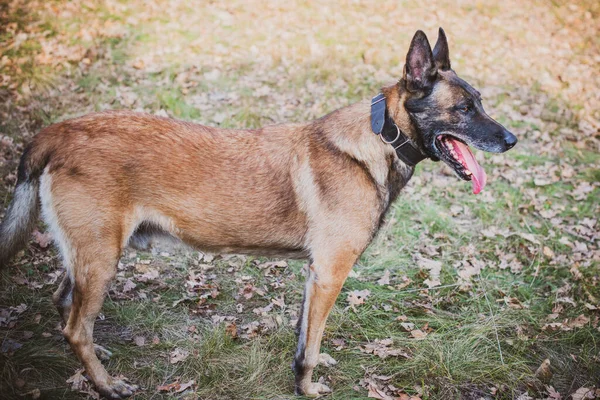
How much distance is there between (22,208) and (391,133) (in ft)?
8.50

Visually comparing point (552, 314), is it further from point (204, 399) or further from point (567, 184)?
point (204, 399)

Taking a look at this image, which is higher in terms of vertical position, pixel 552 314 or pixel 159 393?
pixel 552 314

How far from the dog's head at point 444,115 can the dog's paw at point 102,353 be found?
2913 mm

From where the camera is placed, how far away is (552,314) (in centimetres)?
436

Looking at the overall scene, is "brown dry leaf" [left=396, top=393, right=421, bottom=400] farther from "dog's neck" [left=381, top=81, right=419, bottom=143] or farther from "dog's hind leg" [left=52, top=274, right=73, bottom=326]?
"dog's hind leg" [left=52, top=274, right=73, bottom=326]

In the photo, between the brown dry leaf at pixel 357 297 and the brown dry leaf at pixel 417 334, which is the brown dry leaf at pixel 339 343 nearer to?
the brown dry leaf at pixel 357 297

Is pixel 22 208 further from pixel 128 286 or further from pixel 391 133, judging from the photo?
pixel 391 133

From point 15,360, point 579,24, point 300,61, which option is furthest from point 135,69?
point 579,24

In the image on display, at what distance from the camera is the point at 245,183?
317cm

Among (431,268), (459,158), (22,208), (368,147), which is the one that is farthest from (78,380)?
(431,268)

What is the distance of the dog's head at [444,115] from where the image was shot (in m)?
3.12

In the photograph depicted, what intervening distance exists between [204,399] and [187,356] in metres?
0.42

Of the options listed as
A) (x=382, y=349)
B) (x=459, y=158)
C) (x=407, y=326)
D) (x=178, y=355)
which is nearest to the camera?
(x=459, y=158)

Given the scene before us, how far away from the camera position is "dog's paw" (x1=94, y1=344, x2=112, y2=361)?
3541mm
